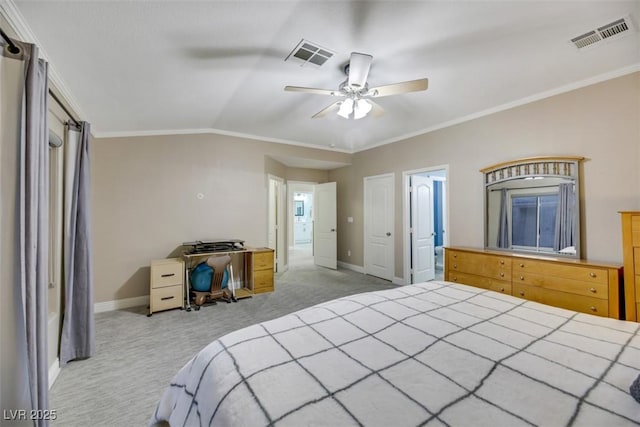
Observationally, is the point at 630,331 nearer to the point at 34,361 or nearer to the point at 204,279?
the point at 34,361

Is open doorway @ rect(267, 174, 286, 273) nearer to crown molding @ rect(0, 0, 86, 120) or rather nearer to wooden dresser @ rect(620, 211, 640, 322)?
crown molding @ rect(0, 0, 86, 120)

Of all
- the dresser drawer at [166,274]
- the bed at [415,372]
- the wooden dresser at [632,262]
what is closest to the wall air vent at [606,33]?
the wooden dresser at [632,262]

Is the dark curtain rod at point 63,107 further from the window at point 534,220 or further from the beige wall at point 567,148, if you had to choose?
the window at point 534,220

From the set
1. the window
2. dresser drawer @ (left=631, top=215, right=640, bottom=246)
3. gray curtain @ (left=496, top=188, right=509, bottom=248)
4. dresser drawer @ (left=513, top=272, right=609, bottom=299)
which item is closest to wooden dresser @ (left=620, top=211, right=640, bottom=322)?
dresser drawer @ (left=631, top=215, right=640, bottom=246)

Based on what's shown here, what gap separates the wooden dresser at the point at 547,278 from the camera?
2.29 meters

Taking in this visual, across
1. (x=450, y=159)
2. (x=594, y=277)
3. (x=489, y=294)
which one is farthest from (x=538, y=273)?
(x=450, y=159)

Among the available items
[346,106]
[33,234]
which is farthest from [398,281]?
[33,234]

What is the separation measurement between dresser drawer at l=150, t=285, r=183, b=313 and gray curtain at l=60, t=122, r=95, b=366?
95 centimetres

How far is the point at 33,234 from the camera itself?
4.51 feet

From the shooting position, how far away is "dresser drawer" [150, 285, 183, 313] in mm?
3344

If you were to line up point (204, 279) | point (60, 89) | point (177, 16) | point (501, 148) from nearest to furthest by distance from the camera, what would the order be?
point (177, 16) < point (60, 89) < point (501, 148) < point (204, 279)

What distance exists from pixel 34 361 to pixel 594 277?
4.09 metres

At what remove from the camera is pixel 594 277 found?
2355 millimetres

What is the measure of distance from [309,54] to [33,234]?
2.24 m
